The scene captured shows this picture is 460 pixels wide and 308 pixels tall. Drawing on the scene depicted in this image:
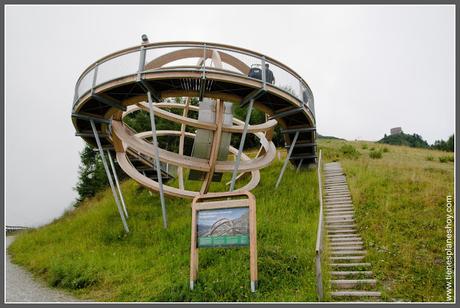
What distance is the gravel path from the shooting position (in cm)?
1133

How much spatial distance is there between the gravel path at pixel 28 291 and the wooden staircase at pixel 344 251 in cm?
711

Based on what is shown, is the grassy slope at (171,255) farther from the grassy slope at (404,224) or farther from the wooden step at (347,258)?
the grassy slope at (404,224)

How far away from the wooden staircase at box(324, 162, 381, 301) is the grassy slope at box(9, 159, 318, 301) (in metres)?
0.66

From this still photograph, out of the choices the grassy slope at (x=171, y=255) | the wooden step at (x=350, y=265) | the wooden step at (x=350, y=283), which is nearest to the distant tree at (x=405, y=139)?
the grassy slope at (x=171, y=255)

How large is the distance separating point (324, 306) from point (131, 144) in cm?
1115

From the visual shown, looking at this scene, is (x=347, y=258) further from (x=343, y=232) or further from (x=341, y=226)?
(x=341, y=226)

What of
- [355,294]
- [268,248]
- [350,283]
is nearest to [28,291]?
[268,248]

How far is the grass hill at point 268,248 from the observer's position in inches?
405

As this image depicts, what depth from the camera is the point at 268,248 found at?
12070mm

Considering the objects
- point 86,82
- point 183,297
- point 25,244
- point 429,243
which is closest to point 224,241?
point 183,297

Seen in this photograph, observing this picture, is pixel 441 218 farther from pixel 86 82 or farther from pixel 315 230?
pixel 86 82

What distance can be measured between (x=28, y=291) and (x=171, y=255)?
14.4 ft

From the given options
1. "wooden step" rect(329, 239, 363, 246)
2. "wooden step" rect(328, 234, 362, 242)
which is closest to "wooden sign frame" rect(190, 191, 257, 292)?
"wooden step" rect(329, 239, 363, 246)

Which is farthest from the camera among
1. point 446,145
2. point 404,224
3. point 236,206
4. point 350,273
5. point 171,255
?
point 446,145
